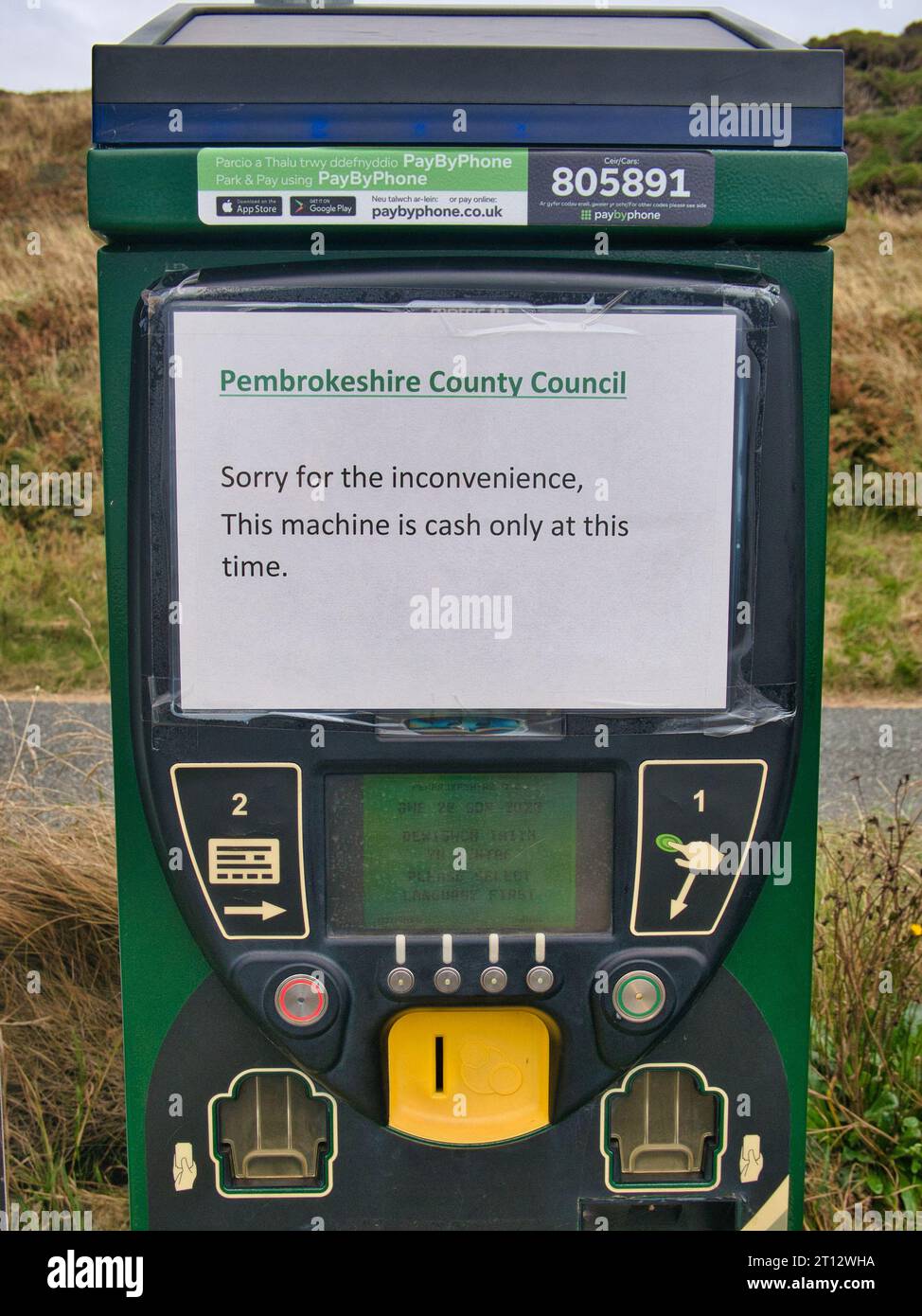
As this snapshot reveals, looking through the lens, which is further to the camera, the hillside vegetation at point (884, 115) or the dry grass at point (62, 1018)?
the hillside vegetation at point (884, 115)

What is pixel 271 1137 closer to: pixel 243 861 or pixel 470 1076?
pixel 470 1076

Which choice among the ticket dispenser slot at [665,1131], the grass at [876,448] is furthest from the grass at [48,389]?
the grass at [876,448]

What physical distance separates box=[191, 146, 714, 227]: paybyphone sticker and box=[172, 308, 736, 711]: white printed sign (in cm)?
11

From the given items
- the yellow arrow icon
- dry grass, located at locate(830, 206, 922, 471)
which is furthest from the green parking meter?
dry grass, located at locate(830, 206, 922, 471)

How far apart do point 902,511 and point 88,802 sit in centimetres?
426

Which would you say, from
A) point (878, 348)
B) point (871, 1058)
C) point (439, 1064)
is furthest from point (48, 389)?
point (439, 1064)

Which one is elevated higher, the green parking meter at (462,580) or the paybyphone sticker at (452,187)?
the paybyphone sticker at (452,187)

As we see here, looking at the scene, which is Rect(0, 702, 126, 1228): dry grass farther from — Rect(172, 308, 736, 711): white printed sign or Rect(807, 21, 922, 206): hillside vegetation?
Rect(807, 21, 922, 206): hillside vegetation

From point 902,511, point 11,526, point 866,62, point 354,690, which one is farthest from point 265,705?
point 866,62

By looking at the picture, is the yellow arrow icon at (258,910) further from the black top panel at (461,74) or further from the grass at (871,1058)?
the grass at (871,1058)

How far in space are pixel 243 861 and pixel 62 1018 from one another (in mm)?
1522

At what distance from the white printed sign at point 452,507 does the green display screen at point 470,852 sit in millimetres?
115

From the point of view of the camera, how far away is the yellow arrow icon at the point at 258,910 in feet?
4.94

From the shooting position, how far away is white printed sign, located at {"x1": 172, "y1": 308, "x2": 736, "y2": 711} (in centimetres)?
143
